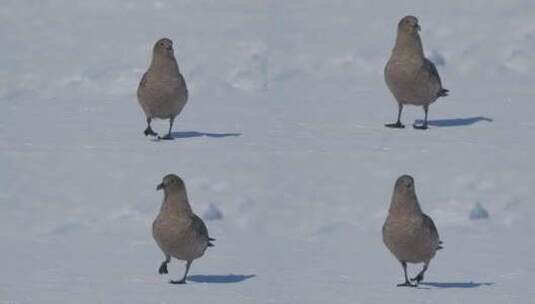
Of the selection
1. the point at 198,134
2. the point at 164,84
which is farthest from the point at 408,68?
the point at 164,84

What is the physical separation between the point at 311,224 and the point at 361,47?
691cm

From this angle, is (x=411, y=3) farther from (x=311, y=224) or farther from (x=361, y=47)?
(x=311, y=224)

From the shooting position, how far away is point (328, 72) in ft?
65.4

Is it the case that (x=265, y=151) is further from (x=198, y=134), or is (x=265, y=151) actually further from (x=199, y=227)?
(x=199, y=227)

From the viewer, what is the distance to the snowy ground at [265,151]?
12828mm

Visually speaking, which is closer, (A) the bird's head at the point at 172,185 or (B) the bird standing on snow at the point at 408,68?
(A) the bird's head at the point at 172,185

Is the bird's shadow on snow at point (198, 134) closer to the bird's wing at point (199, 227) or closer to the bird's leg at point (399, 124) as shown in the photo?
the bird's leg at point (399, 124)

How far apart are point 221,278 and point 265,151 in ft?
12.4

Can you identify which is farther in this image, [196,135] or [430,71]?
[430,71]

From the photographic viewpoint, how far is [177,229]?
42.5 ft

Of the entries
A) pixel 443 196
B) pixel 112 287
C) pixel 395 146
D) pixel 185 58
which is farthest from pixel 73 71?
pixel 112 287

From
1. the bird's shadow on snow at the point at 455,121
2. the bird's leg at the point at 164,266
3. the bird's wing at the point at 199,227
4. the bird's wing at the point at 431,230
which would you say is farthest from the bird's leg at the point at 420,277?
the bird's shadow on snow at the point at 455,121

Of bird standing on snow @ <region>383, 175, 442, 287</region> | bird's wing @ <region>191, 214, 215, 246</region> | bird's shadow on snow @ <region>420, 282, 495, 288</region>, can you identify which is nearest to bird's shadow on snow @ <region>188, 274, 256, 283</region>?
bird's wing @ <region>191, 214, 215, 246</region>

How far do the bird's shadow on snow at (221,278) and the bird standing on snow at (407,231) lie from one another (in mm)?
888
